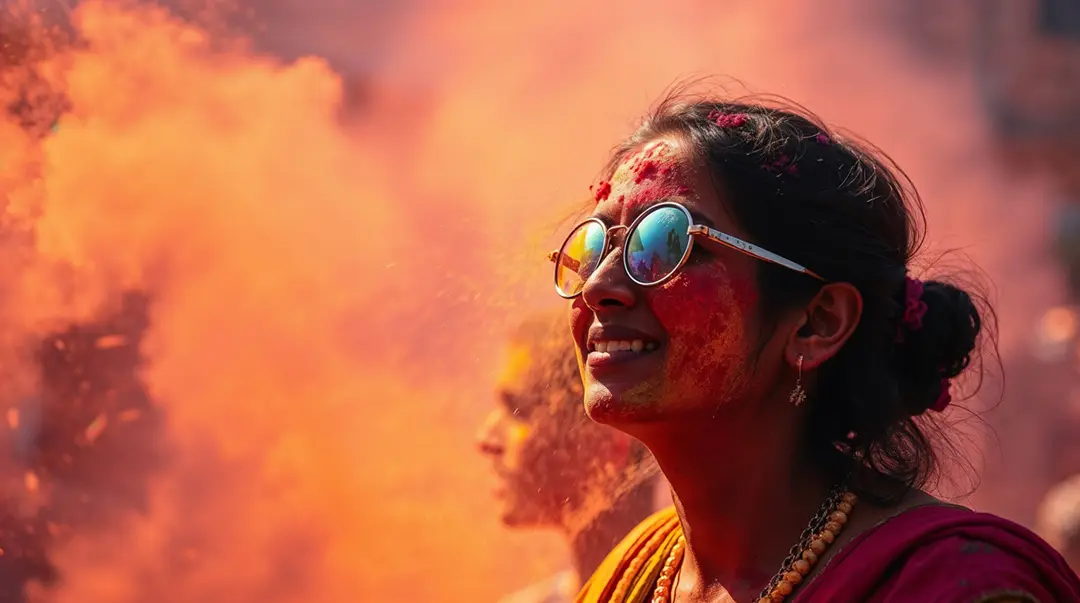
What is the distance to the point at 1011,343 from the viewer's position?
30.9 feet

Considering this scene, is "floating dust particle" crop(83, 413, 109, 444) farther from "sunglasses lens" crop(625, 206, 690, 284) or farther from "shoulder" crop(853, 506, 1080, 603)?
"shoulder" crop(853, 506, 1080, 603)

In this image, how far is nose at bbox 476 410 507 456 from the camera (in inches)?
131

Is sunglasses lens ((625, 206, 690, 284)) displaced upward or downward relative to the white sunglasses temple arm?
upward

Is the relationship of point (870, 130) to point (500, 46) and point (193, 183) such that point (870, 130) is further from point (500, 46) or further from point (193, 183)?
point (193, 183)

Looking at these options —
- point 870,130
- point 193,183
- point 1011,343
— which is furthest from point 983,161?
point 193,183

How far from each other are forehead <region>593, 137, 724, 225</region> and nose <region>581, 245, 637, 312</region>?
0.31 feet

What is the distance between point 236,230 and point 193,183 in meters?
0.21

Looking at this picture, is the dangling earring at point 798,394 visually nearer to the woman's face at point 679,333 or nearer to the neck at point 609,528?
the woman's face at point 679,333

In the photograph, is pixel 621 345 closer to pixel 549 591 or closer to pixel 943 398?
pixel 943 398

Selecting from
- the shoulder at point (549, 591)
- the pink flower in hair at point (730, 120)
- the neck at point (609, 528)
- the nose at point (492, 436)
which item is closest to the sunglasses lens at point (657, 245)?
the pink flower in hair at point (730, 120)

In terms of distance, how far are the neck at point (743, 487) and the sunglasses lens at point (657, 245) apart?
10.4 inches

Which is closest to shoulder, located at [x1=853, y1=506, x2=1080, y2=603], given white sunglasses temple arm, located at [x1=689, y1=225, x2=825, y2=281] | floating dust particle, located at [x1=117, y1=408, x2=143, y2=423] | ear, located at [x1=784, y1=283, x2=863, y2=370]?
ear, located at [x1=784, y1=283, x2=863, y2=370]

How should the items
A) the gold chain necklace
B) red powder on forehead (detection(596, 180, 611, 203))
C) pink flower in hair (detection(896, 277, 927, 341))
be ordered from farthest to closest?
1. red powder on forehead (detection(596, 180, 611, 203))
2. pink flower in hair (detection(896, 277, 927, 341))
3. the gold chain necklace

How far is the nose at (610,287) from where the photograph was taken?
2.05 m
